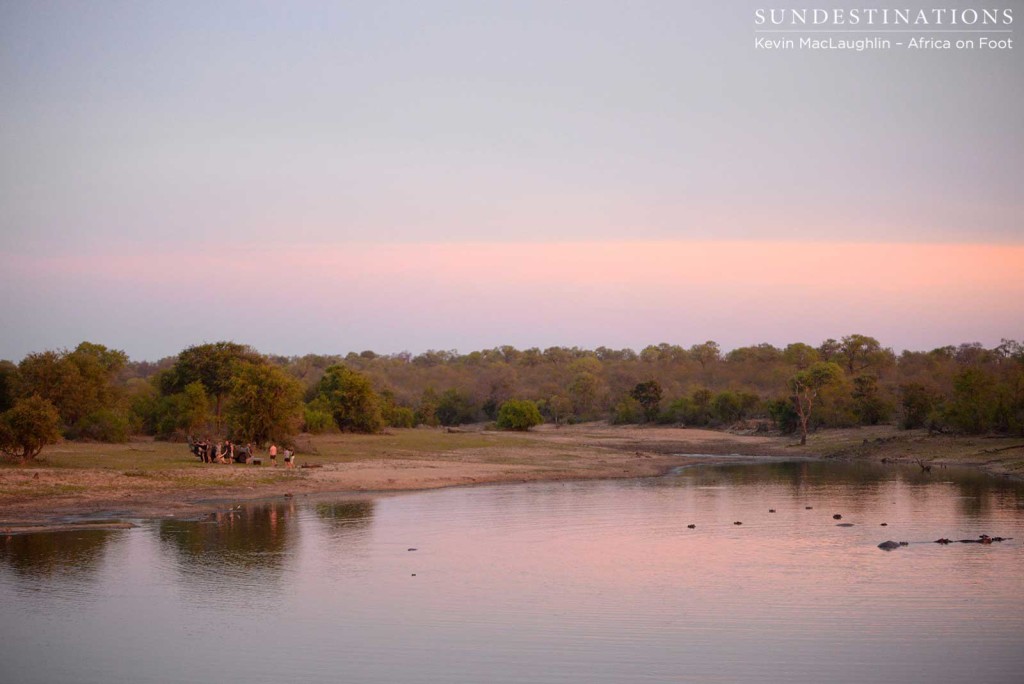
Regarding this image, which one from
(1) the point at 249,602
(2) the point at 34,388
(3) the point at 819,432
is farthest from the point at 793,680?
(3) the point at 819,432

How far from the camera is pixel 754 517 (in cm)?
3077

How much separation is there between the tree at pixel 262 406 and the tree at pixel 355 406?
16.0m

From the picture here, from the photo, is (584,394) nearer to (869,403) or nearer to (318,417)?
(869,403)

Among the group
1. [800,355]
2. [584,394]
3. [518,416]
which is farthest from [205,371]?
[800,355]

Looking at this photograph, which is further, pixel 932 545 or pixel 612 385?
pixel 612 385

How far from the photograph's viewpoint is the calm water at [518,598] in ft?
48.1

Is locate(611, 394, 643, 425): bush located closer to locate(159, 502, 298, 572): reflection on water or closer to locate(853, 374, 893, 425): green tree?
locate(853, 374, 893, 425): green tree

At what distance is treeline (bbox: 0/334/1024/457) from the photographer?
44.8 m

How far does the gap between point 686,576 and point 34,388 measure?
112ft

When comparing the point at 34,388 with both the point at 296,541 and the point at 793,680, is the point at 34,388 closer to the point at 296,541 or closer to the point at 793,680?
the point at 296,541

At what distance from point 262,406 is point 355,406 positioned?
57.5 ft

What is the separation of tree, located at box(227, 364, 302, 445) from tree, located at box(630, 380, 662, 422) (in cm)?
4731

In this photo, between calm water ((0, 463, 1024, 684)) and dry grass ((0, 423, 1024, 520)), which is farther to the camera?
dry grass ((0, 423, 1024, 520))

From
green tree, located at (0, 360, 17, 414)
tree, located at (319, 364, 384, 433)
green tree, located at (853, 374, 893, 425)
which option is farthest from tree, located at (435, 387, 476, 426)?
green tree, located at (0, 360, 17, 414)
